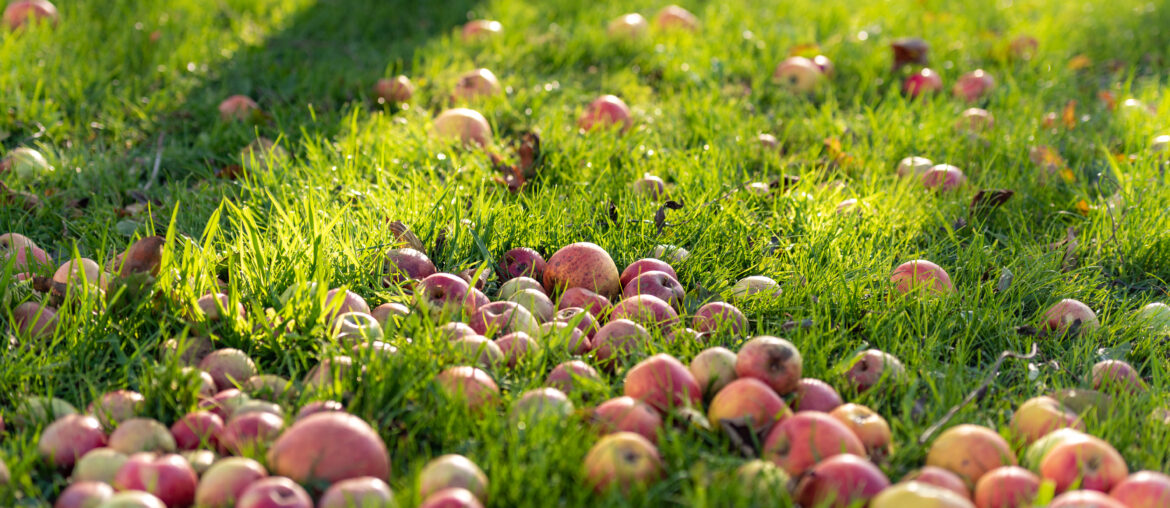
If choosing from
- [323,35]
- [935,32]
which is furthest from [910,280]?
[323,35]

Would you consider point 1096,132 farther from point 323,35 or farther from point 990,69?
point 323,35

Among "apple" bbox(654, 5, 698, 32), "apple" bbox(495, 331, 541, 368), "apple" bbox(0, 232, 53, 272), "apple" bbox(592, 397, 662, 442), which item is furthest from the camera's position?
"apple" bbox(654, 5, 698, 32)

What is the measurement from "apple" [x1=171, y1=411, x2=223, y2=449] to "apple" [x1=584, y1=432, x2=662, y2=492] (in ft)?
2.41

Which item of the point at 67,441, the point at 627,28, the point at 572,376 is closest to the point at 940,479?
the point at 572,376

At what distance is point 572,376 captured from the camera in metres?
2.14

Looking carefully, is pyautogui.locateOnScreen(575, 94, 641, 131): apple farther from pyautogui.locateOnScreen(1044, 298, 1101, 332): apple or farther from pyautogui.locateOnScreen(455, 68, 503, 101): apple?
pyautogui.locateOnScreen(1044, 298, 1101, 332): apple

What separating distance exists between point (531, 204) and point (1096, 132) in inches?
101

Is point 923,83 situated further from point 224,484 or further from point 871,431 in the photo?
point 224,484

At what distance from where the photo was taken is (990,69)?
5.17 meters

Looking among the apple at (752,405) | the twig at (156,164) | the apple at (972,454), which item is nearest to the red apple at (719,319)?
the apple at (752,405)

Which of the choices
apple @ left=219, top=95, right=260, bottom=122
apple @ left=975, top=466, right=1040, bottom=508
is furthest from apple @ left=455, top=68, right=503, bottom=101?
apple @ left=975, top=466, right=1040, bottom=508

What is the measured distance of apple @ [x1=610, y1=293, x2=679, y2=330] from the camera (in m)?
2.43

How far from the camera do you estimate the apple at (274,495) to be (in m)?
1.60

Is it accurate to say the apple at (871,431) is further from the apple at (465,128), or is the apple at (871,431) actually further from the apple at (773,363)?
the apple at (465,128)
